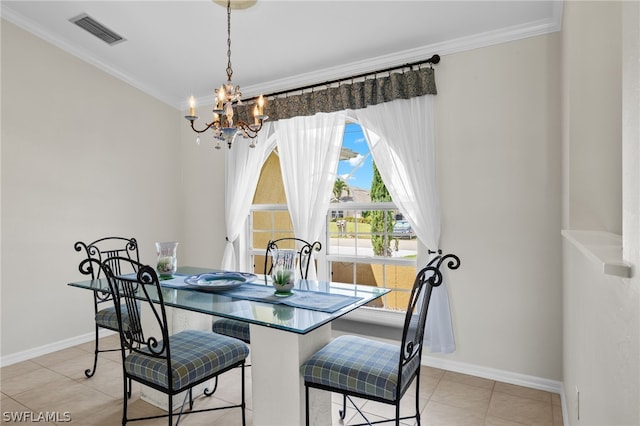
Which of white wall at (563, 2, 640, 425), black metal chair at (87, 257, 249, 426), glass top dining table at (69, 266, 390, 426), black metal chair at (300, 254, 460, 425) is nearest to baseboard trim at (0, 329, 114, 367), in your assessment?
black metal chair at (87, 257, 249, 426)

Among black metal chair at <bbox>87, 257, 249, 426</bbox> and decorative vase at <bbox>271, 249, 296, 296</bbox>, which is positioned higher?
decorative vase at <bbox>271, 249, 296, 296</bbox>

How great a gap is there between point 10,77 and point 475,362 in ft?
14.6

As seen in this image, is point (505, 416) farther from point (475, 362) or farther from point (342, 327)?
point (342, 327)

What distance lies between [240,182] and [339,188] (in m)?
1.12

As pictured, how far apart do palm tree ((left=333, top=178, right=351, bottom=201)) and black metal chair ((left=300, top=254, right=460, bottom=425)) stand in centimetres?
189

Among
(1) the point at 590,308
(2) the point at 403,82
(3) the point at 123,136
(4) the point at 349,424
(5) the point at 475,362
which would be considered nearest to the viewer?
(1) the point at 590,308

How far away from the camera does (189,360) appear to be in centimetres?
189

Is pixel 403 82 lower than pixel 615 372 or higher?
higher

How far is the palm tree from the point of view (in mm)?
3578

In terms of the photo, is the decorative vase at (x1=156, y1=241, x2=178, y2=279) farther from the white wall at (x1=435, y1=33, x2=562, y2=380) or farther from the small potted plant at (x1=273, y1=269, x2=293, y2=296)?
the white wall at (x1=435, y1=33, x2=562, y2=380)

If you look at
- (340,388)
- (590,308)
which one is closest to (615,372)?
(590,308)

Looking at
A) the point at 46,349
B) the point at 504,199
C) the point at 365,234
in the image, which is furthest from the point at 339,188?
the point at 46,349

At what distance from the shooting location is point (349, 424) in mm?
2232

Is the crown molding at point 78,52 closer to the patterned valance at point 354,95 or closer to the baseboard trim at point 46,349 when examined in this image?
the patterned valance at point 354,95
